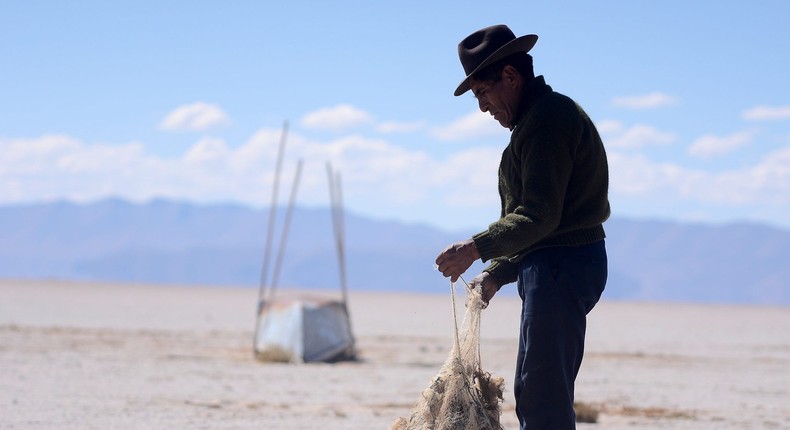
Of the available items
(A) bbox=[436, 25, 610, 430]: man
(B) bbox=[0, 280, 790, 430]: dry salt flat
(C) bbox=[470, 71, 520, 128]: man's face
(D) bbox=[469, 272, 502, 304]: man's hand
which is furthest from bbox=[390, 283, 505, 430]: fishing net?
(B) bbox=[0, 280, 790, 430]: dry salt flat

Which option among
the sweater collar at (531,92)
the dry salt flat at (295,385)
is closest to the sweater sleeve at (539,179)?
the sweater collar at (531,92)

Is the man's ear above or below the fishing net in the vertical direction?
above

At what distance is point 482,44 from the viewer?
3.78 m

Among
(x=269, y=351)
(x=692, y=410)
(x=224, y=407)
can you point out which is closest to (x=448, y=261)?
(x=224, y=407)

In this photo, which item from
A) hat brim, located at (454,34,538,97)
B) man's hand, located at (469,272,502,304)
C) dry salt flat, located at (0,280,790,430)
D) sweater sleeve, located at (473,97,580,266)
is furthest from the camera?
dry salt flat, located at (0,280,790,430)

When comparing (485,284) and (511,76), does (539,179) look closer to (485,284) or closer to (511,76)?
(511,76)

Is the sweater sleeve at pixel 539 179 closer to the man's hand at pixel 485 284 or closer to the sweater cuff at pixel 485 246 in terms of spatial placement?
the sweater cuff at pixel 485 246

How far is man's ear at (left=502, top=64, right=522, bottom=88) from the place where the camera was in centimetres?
377

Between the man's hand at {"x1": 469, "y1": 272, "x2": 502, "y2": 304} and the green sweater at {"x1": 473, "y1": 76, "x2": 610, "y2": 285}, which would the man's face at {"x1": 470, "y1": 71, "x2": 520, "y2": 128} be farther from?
the man's hand at {"x1": 469, "y1": 272, "x2": 502, "y2": 304}

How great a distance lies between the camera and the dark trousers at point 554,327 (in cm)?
365

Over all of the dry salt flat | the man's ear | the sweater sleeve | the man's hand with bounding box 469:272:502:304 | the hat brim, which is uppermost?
the hat brim

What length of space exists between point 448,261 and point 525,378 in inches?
16.9

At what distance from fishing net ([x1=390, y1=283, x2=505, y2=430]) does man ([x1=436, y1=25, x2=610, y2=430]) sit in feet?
0.50

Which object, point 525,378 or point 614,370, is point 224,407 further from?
point 614,370
